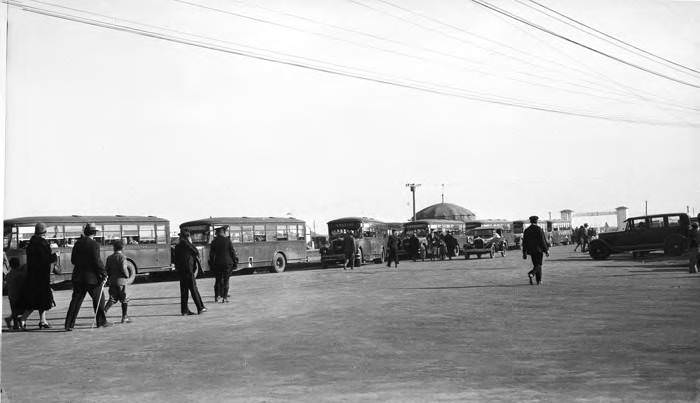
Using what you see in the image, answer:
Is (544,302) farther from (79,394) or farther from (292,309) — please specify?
(79,394)

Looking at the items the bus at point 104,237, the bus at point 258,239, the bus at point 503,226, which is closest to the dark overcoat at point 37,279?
the bus at point 104,237

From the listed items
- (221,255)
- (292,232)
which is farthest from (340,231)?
(221,255)

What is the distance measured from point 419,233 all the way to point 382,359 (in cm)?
2948

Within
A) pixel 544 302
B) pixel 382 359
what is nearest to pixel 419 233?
pixel 544 302

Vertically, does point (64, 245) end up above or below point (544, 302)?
above

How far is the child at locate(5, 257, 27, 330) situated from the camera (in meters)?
10.1

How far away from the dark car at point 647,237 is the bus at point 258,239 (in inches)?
538

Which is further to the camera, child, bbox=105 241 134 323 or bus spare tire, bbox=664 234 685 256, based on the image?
bus spare tire, bbox=664 234 685 256

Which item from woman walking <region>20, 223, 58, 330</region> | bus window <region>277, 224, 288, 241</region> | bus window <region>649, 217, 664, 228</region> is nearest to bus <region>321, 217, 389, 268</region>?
bus window <region>277, 224, 288, 241</region>

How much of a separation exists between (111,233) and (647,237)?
2123cm

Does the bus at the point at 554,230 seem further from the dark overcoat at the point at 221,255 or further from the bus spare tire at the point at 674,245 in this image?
the dark overcoat at the point at 221,255

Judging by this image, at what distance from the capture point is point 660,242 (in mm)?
23781

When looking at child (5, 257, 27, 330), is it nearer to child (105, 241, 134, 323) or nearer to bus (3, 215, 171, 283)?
child (105, 241, 134, 323)

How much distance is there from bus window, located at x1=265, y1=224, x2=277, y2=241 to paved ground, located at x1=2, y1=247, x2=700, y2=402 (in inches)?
569
